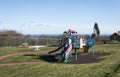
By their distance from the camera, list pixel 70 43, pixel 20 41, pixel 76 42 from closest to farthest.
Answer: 1. pixel 70 43
2. pixel 76 42
3. pixel 20 41

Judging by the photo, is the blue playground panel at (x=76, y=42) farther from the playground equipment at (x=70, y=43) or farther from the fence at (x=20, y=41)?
the fence at (x=20, y=41)

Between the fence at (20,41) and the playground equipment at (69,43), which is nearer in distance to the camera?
the playground equipment at (69,43)

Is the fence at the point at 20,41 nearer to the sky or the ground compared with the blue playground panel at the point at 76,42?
nearer to the sky

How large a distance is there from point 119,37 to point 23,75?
197ft

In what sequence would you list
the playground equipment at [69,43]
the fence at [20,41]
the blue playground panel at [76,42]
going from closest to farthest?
the playground equipment at [69,43] < the blue playground panel at [76,42] < the fence at [20,41]

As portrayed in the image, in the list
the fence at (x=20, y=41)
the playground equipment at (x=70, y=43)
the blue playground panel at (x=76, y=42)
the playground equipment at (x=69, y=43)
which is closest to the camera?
the playground equipment at (x=69, y=43)

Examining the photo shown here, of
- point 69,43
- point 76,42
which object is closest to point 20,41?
point 76,42

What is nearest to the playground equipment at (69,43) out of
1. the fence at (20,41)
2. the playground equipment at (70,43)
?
the playground equipment at (70,43)

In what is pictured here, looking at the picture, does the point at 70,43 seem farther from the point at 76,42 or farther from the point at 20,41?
the point at 20,41

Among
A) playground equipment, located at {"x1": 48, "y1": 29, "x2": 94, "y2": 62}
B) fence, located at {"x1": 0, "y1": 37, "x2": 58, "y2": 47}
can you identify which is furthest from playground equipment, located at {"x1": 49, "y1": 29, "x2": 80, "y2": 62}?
fence, located at {"x1": 0, "y1": 37, "x2": 58, "y2": 47}

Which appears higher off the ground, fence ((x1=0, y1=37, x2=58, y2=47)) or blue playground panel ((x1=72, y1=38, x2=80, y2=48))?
fence ((x1=0, y1=37, x2=58, y2=47))

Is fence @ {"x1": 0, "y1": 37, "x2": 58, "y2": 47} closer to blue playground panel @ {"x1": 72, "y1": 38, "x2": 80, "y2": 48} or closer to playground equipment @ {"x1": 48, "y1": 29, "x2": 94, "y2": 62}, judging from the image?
playground equipment @ {"x1": 48, "y1": 29, "x2": 94, "y2": 62}

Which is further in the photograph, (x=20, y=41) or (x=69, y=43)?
(x=20, y=41)

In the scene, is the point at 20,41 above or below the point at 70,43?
above
